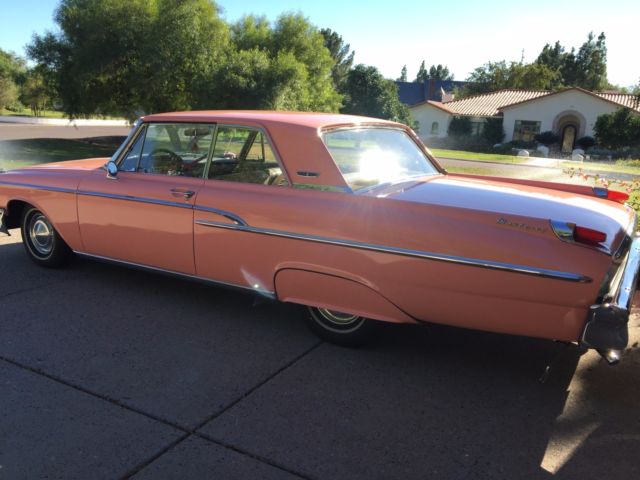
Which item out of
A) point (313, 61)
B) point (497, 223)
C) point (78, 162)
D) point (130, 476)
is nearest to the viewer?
point (130, 476)

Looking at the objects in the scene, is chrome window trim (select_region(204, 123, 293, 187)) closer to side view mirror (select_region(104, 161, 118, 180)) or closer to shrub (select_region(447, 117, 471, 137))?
side view mirror (select_region(104, 161, 118, 180))

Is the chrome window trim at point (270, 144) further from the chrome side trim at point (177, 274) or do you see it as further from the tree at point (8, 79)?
the tree at point (8, 79)

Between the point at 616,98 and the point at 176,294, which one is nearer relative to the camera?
the point at 176,294

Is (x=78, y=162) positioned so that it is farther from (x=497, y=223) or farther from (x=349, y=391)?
(x=497, y=223)

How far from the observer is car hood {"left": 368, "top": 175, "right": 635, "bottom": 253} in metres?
2.99

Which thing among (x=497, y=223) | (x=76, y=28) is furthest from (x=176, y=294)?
(x=76, y=28)

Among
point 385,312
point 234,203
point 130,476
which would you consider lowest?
point 130,476

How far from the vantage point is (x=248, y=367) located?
3.33 meters

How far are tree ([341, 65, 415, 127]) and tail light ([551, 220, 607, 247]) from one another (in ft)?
131

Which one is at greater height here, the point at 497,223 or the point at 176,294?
the point at 497,223

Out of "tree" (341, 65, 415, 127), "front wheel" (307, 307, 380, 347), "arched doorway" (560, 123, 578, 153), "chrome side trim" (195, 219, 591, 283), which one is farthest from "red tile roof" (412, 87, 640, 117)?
"chrome side trim" (195, 219, 591, 283)

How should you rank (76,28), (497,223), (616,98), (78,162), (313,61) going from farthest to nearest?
(616,98)
(313,61)
(76,28)
(78,162)
(497,223)

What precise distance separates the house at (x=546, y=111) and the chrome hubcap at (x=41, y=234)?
42658mm

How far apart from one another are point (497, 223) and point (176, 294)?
9.02ft
